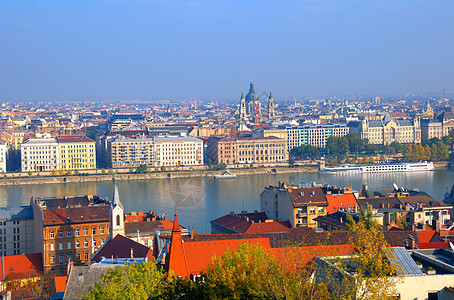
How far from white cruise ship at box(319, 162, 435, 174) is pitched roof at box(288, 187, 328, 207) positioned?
15.3m

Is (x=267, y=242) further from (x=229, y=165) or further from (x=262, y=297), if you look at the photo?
(x=229, y=165)

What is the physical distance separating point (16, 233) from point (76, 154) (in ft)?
55.2

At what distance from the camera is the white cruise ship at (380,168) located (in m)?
26.1

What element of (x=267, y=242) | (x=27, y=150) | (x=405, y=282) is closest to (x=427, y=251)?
(x=405, y=282)

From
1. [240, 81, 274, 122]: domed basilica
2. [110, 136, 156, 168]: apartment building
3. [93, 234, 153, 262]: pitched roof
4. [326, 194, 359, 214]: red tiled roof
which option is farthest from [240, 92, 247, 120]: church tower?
[93, 234, 153, 262]: pitched roof

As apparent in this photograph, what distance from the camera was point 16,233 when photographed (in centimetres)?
1051

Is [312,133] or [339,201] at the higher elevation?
[312,133]

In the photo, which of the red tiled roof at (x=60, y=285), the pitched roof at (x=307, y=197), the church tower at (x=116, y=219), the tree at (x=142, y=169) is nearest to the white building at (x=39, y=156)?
the tree at (x=142, y=169)

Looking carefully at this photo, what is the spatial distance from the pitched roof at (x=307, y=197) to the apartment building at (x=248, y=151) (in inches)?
701

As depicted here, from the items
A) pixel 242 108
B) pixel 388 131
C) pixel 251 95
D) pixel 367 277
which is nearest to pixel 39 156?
pixel 388 131

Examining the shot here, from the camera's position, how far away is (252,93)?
5509cm

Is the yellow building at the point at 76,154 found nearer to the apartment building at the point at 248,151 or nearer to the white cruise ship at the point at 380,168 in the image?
the apartment building at the point at 248,151

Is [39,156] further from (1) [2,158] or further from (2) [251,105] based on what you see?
(2) [251,105]

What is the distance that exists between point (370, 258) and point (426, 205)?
7.43m
